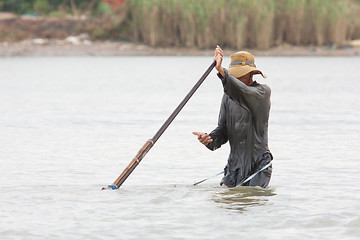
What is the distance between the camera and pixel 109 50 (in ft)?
174

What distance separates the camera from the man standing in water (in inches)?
294

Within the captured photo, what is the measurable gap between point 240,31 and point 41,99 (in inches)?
1017

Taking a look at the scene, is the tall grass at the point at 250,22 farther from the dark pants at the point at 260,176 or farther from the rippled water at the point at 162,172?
the dark pants at the point at 260,176

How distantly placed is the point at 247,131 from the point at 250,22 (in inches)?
1615

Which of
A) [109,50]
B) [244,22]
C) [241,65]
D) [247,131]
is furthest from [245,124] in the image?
[109,50]

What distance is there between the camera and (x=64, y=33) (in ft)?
185

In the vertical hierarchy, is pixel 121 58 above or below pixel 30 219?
below

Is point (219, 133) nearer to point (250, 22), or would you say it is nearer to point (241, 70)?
point (241, 70)

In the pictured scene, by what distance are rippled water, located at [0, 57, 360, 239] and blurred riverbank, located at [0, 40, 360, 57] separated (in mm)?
25234

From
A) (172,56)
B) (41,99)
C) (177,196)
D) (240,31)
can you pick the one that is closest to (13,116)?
(41,99)

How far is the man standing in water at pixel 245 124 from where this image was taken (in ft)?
24.5

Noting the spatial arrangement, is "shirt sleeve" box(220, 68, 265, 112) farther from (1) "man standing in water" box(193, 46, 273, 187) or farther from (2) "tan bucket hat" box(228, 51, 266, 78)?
(2) "tan bucket hat" box(228, 51, 266, 78)

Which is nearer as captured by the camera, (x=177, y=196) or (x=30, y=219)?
(x=30, y=219)

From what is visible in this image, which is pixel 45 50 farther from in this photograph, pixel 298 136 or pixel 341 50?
pixel 298 136
